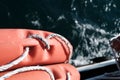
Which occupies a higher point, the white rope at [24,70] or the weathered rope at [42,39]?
the weathered rope at [42,39]

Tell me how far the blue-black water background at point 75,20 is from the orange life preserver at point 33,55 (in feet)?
5.34

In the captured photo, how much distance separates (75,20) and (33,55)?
3256mm

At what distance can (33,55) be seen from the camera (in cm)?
177

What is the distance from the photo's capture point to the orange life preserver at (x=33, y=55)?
162cm

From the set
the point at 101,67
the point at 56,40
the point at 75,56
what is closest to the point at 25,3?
the point at 75,56

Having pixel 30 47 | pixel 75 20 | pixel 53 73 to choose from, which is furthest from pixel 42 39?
A: pixel 75 20

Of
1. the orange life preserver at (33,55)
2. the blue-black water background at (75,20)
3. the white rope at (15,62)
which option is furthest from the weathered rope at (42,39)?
the blue-black water background at (75,20)

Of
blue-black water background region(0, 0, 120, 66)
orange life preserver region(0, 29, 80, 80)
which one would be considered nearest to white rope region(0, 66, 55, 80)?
orange life preserver region(0, 29, 80, 80)

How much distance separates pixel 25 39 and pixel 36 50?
9 centimetres

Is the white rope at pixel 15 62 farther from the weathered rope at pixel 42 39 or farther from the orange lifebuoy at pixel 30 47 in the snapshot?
the weathered rope at pixel 42 39

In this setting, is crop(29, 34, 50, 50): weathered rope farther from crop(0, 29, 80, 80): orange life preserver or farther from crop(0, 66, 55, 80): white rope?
crop(0, 66, 55, 80): white rope

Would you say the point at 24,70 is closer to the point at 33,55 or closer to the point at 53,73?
the point at 33,55

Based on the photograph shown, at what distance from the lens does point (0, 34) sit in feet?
5.40

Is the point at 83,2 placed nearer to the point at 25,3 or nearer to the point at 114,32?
the point at 114,32
